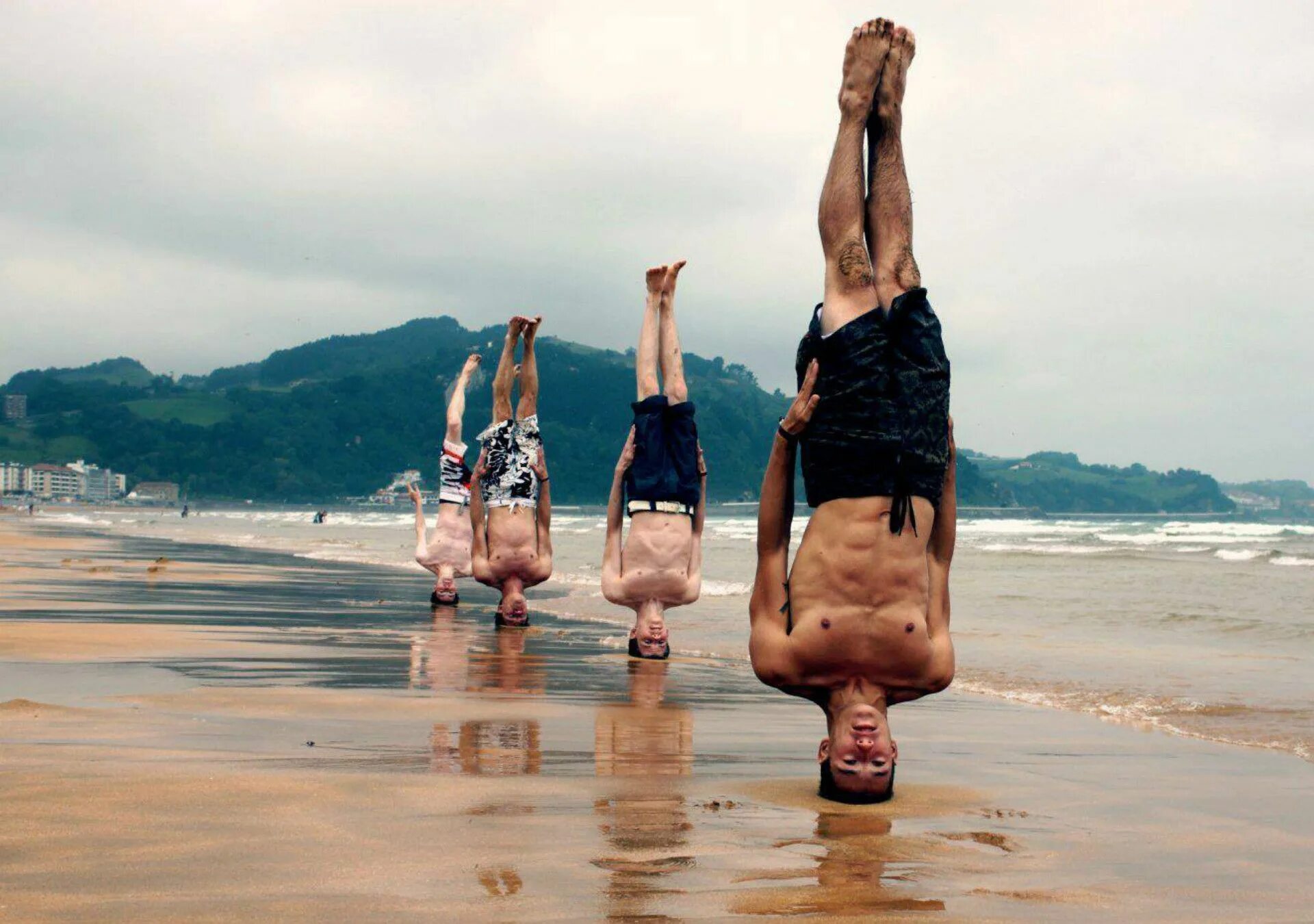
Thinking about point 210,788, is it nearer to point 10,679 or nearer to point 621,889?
point 621,889

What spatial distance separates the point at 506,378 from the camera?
45.8 feet

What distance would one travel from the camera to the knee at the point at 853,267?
5.41 meters

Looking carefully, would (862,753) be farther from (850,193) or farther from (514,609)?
(514,609)

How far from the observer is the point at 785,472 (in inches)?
215

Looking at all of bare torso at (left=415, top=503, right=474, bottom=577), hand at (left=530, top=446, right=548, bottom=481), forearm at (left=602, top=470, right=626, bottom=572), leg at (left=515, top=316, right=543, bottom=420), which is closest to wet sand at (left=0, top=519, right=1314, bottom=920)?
forearm at (left=602, top=470, right=626, bottom=572)

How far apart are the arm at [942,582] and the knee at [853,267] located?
74 centimetres

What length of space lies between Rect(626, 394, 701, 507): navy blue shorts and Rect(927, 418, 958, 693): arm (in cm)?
530

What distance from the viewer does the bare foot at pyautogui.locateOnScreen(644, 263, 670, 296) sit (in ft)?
36.6

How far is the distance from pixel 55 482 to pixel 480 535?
7785 inches

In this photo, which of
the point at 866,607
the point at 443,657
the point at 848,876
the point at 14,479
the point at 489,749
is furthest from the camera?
the point at 14,479

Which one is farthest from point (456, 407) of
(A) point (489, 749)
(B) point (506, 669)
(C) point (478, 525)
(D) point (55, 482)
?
(D) point (55, 482)

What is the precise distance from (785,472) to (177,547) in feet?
116

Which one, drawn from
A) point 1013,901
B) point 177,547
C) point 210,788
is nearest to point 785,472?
point 1013,901

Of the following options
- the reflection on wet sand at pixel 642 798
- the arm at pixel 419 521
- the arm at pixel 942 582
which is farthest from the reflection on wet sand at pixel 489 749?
the arm at pixel 419 521
